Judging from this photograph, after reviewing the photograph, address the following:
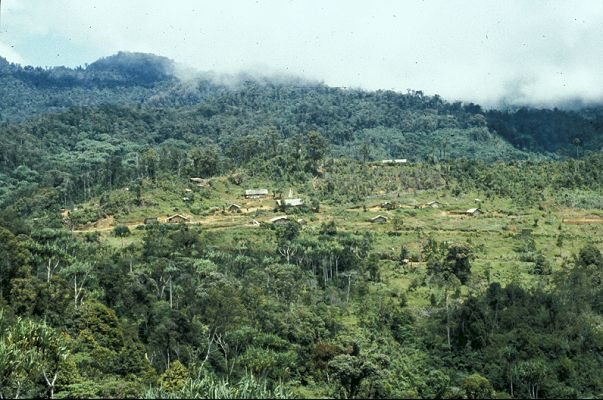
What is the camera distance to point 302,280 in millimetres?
45531

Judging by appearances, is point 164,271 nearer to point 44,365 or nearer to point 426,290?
point 44,365

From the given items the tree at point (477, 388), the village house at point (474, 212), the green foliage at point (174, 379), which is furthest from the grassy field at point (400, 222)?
the green foliage at point (174, 379)

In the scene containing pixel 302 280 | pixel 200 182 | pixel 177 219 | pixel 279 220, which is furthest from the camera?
pixel 200 182

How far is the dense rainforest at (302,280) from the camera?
29719 mm

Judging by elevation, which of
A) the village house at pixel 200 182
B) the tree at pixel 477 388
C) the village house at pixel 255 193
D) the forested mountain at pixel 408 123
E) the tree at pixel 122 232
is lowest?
the tree at pixel 477 388

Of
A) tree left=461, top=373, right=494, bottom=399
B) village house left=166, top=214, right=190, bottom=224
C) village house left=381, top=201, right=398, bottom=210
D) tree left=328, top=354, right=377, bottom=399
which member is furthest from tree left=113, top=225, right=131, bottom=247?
tree left=461, top=373, right=494, bottom=399

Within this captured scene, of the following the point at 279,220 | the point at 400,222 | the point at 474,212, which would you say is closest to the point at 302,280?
the point at 279,220

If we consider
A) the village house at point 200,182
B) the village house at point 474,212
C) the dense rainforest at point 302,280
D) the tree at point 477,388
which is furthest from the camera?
the village house at point 200,182

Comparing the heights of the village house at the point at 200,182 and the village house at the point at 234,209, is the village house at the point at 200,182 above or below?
above

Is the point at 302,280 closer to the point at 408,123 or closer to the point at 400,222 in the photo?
the point at 400,222

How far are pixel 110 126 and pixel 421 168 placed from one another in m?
82.8

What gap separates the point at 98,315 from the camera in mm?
31906

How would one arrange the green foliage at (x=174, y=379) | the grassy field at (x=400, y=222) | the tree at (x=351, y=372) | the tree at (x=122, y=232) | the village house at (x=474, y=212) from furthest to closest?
the village house at (x=474, y=212), the tree at (x=122, y=232), the grassy field at (x=400, y=222), the tree at (x=351, y=372), the green foliage at (x=174, y=379)

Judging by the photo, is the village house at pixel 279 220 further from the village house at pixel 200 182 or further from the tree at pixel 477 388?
the tree at pixel 477 388
